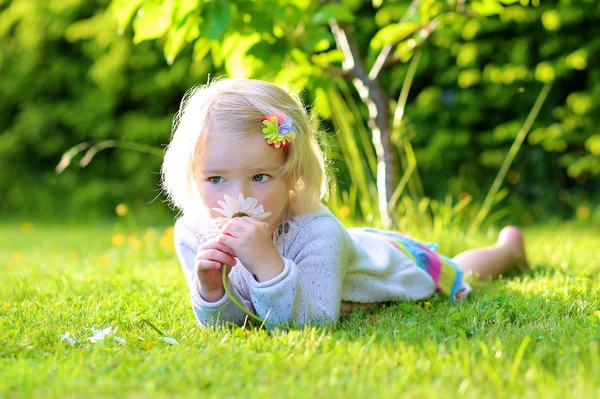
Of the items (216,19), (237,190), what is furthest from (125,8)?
(237,190)

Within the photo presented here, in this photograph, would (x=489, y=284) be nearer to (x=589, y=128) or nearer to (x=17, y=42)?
(x=589, y=128)

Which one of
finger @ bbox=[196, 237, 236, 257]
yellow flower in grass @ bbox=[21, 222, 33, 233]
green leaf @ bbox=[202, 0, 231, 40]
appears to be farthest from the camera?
yellow flower in grass @ bbox=[21, 222, 33, 233]

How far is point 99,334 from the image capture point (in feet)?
5.96

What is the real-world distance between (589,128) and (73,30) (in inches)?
212

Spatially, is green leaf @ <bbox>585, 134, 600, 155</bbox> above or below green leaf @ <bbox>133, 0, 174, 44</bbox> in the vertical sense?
below

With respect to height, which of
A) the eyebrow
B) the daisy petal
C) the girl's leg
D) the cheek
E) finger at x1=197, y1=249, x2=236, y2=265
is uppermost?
the eyebrow

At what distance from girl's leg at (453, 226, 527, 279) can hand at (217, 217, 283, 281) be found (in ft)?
4.53

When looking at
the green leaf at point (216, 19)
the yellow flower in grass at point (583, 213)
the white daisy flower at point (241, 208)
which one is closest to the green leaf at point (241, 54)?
the green leaf at point (216, 19)

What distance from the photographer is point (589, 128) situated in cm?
625

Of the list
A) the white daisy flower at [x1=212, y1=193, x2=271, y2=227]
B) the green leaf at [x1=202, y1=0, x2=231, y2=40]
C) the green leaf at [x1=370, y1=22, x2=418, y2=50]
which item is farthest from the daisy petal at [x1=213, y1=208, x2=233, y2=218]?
the green leaf at [x1=370, y1=22, x2=418, y2=50]

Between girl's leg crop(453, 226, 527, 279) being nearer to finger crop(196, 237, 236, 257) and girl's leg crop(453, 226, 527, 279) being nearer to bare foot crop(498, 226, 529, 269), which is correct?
bare foot crop(498, 226, 529, 269)

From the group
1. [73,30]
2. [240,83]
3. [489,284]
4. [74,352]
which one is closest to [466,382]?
[74,352]

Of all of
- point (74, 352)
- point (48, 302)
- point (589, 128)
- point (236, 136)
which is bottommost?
point (589, 128)

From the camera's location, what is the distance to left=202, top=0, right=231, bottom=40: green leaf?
2723 mm
